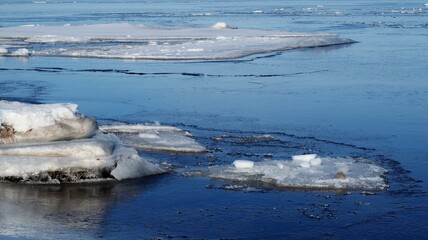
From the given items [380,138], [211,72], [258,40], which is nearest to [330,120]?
[380,138]

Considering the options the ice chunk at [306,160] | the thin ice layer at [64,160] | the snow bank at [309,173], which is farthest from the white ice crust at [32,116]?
the ice chunk at [306,160]

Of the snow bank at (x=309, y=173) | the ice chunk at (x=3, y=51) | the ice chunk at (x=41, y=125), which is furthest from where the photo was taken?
the ice chunk at (x=3, y=51)

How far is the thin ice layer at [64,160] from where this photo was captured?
25.9 ft

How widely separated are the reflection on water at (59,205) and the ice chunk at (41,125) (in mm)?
603

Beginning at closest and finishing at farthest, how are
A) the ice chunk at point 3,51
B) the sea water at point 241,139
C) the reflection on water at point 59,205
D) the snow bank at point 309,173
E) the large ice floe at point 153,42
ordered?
the reflection on water at point 59,205 → the sea water at point 241,139 → the snow bank at point 309,173 → the large ice floe at point 153,42 → the ice chunk at point 3,51

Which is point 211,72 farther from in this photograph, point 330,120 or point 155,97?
point 330,120

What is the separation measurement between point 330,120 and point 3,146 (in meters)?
5.23

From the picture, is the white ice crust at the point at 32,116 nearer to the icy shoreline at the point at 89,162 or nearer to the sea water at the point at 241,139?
the icy shoreline at the point at 89,162

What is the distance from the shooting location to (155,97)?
14.0 metres

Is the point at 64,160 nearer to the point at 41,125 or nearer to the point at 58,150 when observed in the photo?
the point at 58,150

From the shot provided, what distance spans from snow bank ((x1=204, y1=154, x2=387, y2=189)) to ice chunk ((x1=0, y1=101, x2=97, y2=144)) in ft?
5.04

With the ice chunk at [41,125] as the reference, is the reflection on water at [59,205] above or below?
below

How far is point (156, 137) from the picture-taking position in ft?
32.6

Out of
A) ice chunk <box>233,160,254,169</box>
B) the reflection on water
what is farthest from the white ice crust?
ice chunk <box>233,160,254,169</box>
